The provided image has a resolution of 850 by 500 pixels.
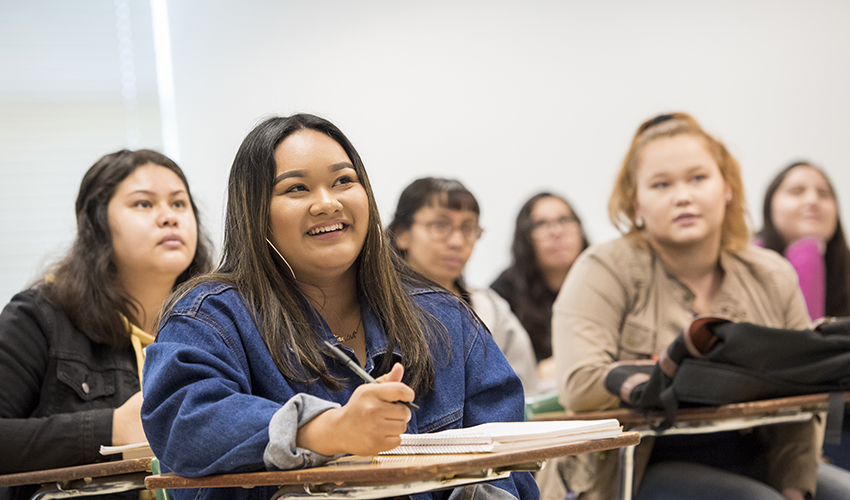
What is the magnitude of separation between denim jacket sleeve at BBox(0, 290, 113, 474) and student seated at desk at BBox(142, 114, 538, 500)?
1.95 ft

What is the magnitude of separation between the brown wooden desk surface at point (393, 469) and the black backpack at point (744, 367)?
2.66ft

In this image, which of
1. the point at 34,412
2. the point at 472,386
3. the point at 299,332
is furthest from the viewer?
the point at 34,412

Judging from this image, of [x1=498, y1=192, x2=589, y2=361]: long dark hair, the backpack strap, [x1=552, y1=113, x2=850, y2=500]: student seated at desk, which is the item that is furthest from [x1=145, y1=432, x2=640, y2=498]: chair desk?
[x1=498, y1=192, x2=589, y2=361]: long dark hair

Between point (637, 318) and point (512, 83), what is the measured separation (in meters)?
2.66

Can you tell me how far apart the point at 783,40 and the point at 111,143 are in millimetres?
4192

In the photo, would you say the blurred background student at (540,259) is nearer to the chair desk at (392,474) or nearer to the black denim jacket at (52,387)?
the black denim jacket at (52,387)

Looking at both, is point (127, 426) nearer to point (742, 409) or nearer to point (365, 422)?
point (365, 422)

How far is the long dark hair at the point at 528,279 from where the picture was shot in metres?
3.73

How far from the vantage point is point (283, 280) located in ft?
4.45

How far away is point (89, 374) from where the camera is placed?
6.35 feet

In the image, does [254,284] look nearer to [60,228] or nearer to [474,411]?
[474,411]

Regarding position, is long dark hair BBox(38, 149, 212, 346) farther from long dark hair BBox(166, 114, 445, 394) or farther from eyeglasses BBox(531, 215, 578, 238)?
eyeglasses BBox(531, 215, 578, 238)

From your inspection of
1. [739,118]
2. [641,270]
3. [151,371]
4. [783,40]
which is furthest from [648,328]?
[783,40]

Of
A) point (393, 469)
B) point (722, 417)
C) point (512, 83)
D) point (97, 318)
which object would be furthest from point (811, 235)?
point (393, 469)
